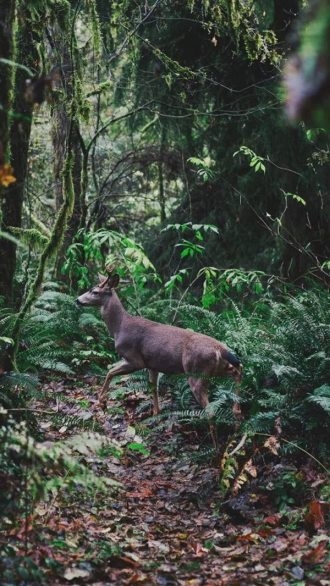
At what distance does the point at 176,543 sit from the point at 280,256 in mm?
7860

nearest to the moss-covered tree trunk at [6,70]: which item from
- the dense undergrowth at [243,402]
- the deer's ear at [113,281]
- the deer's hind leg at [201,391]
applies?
the dense undergrowth at [243,402]

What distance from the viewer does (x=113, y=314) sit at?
9812 mm

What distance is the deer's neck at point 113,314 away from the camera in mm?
Result: 9719

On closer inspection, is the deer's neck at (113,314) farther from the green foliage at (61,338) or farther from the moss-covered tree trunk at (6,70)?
the moss-covered tree trunk at (6,70)

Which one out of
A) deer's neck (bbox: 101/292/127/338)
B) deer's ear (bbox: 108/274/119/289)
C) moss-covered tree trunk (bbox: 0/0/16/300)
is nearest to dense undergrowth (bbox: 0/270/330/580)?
deer's neck (bbox: 101/292/127/338)

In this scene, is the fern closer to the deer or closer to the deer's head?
the deer

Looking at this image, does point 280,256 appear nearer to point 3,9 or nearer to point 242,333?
point 242,333

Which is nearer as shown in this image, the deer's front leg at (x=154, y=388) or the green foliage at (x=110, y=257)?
the deer's front leg at (x=154, y=388)

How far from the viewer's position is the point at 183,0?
1198 cm

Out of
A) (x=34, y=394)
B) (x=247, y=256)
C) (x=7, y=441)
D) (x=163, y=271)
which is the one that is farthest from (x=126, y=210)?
(x=7, y=441)

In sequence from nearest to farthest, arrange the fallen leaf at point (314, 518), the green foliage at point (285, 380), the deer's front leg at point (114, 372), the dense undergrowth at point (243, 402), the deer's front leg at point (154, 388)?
1. the dense undergrowth at point (243, 402)
2. the fallen leaf at point (314, 518)
3. the green foliage at point (285, 380)
4. the deer's front leg at point (154, 388)
5. the deer's front leg at point (114, 372)

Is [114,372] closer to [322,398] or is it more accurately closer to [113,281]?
[113,281]

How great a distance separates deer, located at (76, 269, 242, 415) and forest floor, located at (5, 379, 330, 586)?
0.88m

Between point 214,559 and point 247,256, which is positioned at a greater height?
point 247,256
